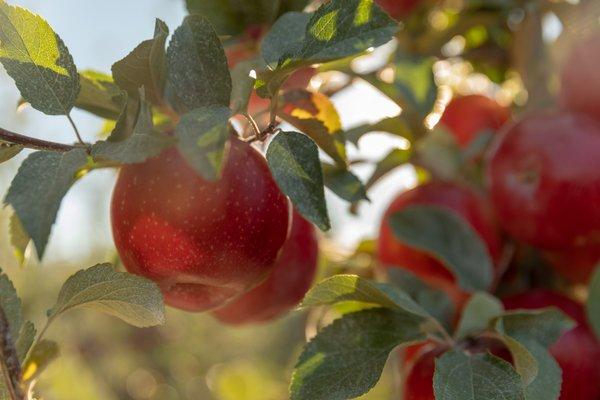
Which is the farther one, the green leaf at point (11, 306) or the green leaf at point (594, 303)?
the green leaf at point (594, 303)

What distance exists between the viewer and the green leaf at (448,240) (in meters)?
0.76

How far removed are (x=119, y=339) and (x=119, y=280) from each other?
190 cm

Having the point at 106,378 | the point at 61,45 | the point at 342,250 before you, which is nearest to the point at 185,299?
the point at 61,45

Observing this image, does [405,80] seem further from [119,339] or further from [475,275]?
[119,339]

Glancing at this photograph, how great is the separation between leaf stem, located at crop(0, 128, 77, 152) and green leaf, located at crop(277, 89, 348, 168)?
165 millimetres

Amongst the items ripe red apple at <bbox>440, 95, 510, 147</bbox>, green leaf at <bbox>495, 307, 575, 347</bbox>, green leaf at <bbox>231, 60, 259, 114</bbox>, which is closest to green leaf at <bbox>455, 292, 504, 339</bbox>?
green leaf at <bbox>495, 307, 575, 347</bbox>

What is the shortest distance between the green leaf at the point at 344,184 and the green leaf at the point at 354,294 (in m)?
0.05

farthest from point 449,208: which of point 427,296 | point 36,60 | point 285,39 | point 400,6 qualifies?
point 36,60

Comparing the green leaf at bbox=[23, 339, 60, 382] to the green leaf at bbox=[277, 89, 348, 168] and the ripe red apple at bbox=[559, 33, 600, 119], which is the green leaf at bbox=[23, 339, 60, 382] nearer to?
the green leaf at bbox=[277, 89, 348, 168]

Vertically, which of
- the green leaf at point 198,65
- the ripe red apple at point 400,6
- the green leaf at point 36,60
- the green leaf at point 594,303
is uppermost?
the green leaf at point 36,60

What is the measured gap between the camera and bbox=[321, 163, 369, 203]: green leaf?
21.2 inches

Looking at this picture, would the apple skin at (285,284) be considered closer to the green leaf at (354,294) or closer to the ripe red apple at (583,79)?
the green leaf at (354,294)

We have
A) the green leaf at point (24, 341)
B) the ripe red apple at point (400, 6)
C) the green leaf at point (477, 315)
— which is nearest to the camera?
the green leaf at point (24, 341)

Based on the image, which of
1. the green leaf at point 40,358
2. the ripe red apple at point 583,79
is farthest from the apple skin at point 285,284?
the ripe red apple at point 583,79
